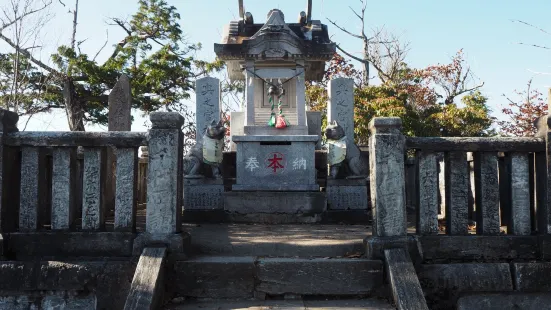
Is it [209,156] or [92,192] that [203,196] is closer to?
[209,156]

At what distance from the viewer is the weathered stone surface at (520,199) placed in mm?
4645

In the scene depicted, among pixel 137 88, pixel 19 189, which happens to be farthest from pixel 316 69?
pixel 137 88

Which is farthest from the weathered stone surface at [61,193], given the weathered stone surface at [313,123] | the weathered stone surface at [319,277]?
the weathered stone surface at [313,123]

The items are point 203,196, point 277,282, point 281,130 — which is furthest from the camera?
point 281,130

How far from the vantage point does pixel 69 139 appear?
4.54 meters

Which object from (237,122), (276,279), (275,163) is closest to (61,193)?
(276,279)

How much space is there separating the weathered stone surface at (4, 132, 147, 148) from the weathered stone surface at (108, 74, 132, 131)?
4860 millimetres

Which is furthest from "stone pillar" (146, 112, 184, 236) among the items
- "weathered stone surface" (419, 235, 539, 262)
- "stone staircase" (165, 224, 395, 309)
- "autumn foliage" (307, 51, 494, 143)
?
"autumn foliage" (307, 51, 494, 143)

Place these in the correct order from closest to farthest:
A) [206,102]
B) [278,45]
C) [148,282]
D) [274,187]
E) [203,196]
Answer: [148,282] < [274,187] < [203,196] < [278,45] < [206,102]

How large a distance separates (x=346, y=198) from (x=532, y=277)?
3690 mm

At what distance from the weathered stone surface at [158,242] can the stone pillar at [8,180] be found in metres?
1.33

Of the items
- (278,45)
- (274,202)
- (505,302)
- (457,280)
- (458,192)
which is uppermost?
(278,45)

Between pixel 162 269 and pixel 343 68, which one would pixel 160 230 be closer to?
pixel 162 269

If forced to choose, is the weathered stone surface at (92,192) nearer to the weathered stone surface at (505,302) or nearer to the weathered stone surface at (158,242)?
the weathered stone surface at (158,242)
